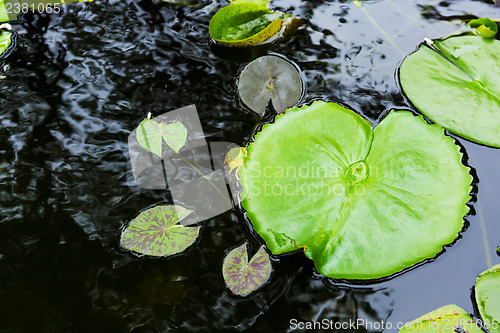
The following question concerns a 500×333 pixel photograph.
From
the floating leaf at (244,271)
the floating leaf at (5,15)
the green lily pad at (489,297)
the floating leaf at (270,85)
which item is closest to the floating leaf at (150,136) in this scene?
the floating leaf at (270,85)

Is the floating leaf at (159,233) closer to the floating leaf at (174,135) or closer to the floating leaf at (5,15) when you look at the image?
the floating leaf at (174,135)

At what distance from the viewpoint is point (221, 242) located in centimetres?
142

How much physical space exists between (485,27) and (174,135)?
1.60 meters

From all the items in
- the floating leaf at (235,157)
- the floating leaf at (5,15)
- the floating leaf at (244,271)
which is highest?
the floating leaf at (5,15)

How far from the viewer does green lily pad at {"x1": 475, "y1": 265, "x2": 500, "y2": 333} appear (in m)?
1.20

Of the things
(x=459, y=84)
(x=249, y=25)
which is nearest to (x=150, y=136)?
(x=249, y=25)

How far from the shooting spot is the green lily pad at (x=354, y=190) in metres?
1.27

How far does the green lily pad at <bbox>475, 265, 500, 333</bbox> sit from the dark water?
37 millimetres

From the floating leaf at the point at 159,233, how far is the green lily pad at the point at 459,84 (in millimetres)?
1109

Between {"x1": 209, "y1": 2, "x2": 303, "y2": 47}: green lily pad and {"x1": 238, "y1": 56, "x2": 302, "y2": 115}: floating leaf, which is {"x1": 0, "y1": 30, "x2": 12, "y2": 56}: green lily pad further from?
{"x1": 238, "y1": 56, "x2": 302, "y2": 115}: floating leaf

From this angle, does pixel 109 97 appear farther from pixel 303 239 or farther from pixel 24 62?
pixel 303 239

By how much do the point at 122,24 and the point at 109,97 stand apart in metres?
0.51

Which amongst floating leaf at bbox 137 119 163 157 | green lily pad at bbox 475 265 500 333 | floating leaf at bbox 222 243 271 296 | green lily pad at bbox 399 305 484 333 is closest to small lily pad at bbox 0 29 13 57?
floating leaf at bbox 137 119 163 157

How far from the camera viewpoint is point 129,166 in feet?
5.23
